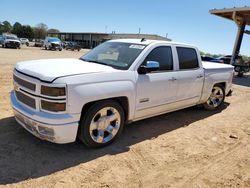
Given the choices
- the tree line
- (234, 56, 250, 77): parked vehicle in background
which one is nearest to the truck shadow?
(234, 56, 250, 77): parked vehicle in background

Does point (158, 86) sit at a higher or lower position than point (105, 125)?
higher

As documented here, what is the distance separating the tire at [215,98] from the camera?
270 inches

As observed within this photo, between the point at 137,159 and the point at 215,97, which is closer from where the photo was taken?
the point at 137,159

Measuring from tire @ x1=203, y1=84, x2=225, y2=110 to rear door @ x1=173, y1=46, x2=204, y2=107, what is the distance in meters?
0.95

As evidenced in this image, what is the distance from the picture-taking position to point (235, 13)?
1708 centimetres

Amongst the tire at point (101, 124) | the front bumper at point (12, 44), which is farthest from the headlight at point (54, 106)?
the front bumper at point (12, 44)

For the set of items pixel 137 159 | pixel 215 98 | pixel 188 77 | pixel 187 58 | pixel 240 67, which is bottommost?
pixel 137 159

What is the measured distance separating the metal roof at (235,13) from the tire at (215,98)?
453 inches

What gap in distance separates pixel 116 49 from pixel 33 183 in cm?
293

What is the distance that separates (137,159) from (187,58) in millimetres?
2819

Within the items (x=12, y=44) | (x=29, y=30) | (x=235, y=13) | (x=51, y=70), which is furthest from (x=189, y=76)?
(x=29, y=30)

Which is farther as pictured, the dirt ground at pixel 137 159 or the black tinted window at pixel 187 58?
the black tinted window at pixel 187 58

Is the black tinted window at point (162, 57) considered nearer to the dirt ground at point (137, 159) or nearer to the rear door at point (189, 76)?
the rear door at point (189, 76)

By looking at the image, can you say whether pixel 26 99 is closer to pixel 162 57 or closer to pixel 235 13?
pixel 162 57
